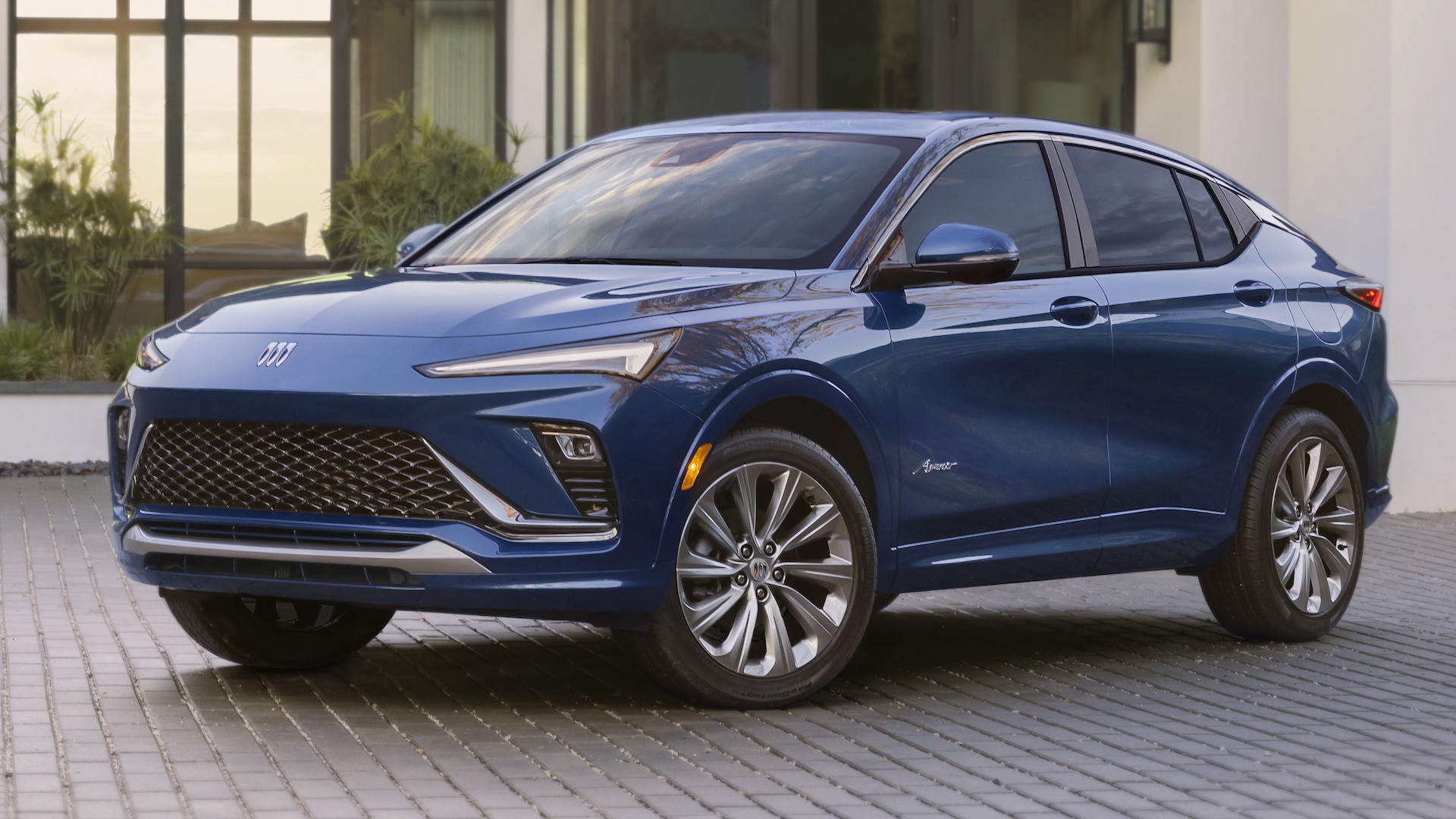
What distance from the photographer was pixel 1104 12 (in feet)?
58.4

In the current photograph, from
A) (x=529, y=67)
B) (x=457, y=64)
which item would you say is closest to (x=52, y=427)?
(x=457, y=64)

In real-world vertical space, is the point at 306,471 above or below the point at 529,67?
below

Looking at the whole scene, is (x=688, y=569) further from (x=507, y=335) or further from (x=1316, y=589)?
(x=1316, y=589)

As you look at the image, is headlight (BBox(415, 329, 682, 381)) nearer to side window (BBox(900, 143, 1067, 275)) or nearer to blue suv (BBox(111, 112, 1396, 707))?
blue suv (BBox(111, 112, 1396, 707))

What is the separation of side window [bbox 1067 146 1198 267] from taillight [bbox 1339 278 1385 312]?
2.97 feet

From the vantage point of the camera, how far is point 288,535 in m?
5.98

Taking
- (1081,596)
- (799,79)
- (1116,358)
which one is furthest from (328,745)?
(799,79)

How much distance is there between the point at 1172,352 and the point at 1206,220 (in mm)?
870

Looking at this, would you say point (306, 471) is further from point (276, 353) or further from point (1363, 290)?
point (1363, 290)

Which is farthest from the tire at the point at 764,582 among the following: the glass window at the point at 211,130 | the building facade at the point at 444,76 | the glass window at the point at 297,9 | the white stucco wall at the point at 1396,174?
the glass window at the point at 297,9

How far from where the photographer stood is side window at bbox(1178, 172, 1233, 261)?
321 inches

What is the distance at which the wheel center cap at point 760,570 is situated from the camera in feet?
20.7

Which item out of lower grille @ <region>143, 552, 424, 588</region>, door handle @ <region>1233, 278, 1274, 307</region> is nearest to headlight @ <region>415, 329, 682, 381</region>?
lower grille @ <region>143, 552, 424, 588</region>

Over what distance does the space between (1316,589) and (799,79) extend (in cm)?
991
